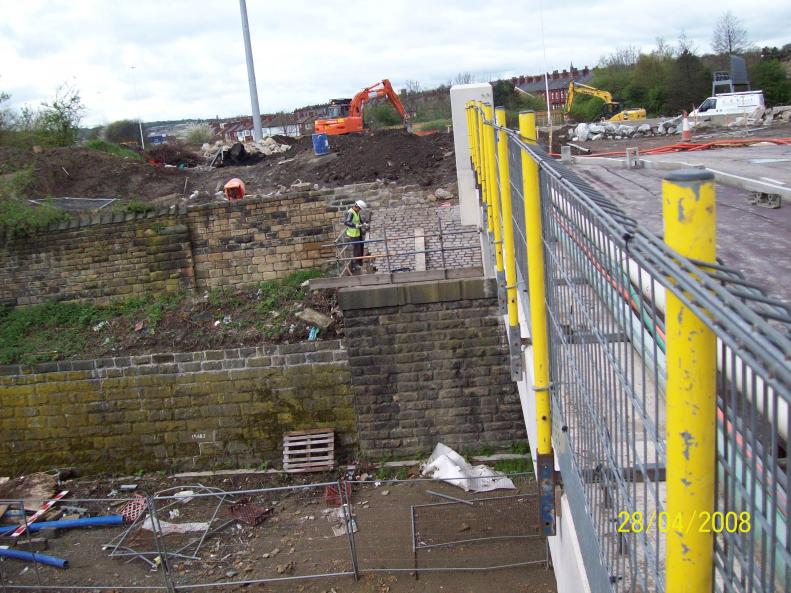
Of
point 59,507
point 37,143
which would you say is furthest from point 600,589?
point 37,143

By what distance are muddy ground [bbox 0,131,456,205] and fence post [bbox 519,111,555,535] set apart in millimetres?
13791

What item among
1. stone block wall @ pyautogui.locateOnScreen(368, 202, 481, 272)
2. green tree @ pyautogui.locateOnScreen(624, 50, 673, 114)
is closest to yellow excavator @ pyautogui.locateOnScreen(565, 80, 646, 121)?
green tree @ pyautogui.locateOnScreen(624, 50, 673, 114)

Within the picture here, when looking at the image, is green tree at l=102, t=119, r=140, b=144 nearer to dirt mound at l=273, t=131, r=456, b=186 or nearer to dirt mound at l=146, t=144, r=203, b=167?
dirt mound at l=146, t=144, r=203, b=167

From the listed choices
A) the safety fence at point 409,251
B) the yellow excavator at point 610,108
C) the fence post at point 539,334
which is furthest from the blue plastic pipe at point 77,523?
the yellow excavator at point 610,108

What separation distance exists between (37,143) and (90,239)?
47.5 feet

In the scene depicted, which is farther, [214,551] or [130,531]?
[130,531]

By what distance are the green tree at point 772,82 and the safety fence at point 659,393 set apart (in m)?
36.2

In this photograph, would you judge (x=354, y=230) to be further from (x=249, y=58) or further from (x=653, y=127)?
(x=653, y=127)

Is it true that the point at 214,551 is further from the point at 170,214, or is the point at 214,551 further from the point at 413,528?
the point at 170,214

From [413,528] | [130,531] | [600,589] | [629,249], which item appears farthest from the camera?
[130,531]

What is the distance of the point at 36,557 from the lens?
9.03 m

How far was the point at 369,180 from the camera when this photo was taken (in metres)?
16.9

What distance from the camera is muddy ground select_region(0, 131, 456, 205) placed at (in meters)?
17.7

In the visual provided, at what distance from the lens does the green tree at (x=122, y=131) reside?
4850cm
